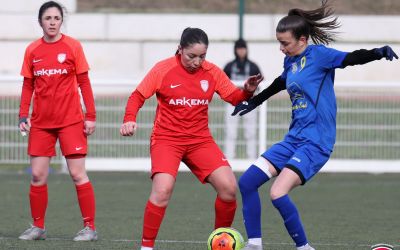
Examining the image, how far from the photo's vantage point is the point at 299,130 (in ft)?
23.7

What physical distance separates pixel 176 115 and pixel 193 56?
448 mm

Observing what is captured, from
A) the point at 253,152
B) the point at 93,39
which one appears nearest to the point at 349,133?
the point at 253,152

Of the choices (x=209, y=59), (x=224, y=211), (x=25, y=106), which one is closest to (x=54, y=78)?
(x=25, y=106)

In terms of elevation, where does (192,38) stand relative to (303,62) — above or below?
above

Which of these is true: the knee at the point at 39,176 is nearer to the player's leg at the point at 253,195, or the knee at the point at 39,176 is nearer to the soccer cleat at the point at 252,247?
the player's leg at the point at 253,195

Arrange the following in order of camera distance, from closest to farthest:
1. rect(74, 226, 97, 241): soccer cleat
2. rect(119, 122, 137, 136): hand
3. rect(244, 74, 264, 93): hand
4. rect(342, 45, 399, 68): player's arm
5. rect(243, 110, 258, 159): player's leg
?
rect(342, 45, 399, 68): player's arm
rect(119, 122, 137, 136): hand
rect(244, 74, 264, 93): hand
rect(74, 226, 97, 241): soccer cleat
rect(243, 110, 258, 159): player's leg

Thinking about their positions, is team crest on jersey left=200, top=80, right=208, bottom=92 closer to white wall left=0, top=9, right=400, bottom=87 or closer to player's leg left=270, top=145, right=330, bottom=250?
player's leg left=270, top=145, right=330, bottom=250

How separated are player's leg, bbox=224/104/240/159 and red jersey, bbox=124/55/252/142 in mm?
6516

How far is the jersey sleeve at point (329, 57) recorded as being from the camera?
7078 mm

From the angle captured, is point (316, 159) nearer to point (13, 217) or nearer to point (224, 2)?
point (13, 217)

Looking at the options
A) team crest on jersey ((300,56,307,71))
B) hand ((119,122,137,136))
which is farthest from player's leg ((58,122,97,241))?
team crest on jersey ((300,56,307,71))

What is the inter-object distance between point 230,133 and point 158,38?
981cm

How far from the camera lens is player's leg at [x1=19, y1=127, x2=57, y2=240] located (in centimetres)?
834

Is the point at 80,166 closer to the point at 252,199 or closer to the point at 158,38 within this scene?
the point at 252,199
